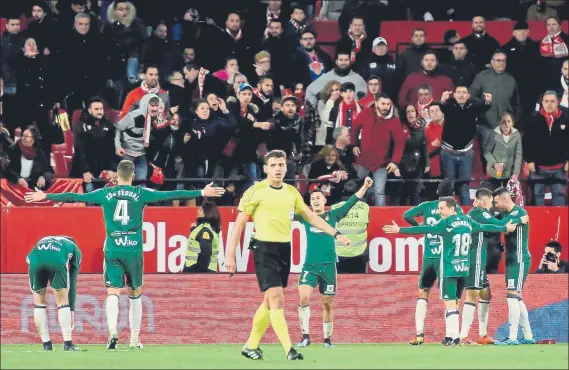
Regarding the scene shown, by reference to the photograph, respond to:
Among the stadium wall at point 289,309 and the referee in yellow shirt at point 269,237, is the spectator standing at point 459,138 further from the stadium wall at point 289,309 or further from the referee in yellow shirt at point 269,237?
the referee in yellow shirt at point 269,237

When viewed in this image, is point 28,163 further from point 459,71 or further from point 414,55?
point 459,71

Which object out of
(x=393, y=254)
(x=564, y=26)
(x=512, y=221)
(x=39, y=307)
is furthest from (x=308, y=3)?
(x=39, y=307)

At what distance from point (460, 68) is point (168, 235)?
5.86m

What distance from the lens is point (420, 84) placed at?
23.2m

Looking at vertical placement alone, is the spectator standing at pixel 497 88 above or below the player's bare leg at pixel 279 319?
above

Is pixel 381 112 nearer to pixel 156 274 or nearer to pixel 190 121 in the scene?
pixel 190 121

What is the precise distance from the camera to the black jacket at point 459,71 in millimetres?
23859

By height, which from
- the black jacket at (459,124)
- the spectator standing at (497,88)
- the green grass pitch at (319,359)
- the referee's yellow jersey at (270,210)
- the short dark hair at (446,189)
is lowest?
the green grass pitch at (319,359)

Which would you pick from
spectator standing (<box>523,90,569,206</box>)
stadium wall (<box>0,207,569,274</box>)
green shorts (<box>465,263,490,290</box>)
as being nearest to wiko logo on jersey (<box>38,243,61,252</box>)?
stadium wall (<box>0,207,569,274</box>)

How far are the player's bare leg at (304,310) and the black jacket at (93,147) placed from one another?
14.4 feet

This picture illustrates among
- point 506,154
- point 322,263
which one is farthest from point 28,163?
point 506,154

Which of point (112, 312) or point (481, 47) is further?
point (481, 47)

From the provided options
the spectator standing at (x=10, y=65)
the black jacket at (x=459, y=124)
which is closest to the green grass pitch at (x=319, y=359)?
the black jacket at (x=459, y=124)

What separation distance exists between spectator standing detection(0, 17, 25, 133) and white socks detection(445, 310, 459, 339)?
27.1ft
